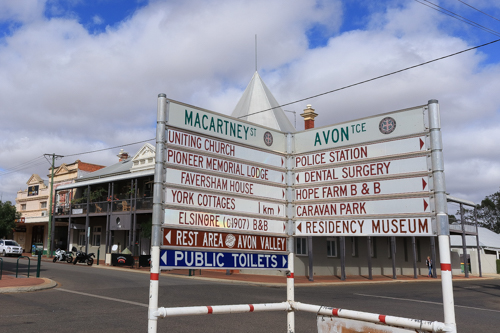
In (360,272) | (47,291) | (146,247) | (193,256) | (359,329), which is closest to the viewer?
(359,329)

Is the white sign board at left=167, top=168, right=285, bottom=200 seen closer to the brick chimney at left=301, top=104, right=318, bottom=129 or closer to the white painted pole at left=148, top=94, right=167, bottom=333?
the white painted pole at left=148, top=94, right=167, bottom=333

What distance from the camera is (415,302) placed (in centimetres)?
1472

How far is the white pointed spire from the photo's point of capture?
33.3 meters

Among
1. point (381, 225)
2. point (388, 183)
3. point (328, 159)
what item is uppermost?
point (328, 159)

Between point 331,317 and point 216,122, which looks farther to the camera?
point 216,122

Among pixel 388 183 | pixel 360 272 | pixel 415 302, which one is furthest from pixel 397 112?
pixel 360 272

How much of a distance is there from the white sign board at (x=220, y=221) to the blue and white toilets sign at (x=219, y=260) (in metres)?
0.33

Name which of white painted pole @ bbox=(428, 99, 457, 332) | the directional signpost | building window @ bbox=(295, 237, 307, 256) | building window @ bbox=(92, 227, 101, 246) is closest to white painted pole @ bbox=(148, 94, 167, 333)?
the directional signpost

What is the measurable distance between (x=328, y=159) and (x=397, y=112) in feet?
3.64

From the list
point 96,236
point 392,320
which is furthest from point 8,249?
point 392,320

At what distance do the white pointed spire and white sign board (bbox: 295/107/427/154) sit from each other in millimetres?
26619

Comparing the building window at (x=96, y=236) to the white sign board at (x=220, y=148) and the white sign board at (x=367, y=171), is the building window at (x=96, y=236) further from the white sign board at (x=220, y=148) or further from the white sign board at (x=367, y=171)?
the white sign board at (x=367, y=171)

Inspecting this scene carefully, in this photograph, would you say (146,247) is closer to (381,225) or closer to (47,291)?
(47,291)

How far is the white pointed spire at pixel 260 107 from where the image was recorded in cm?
3334
